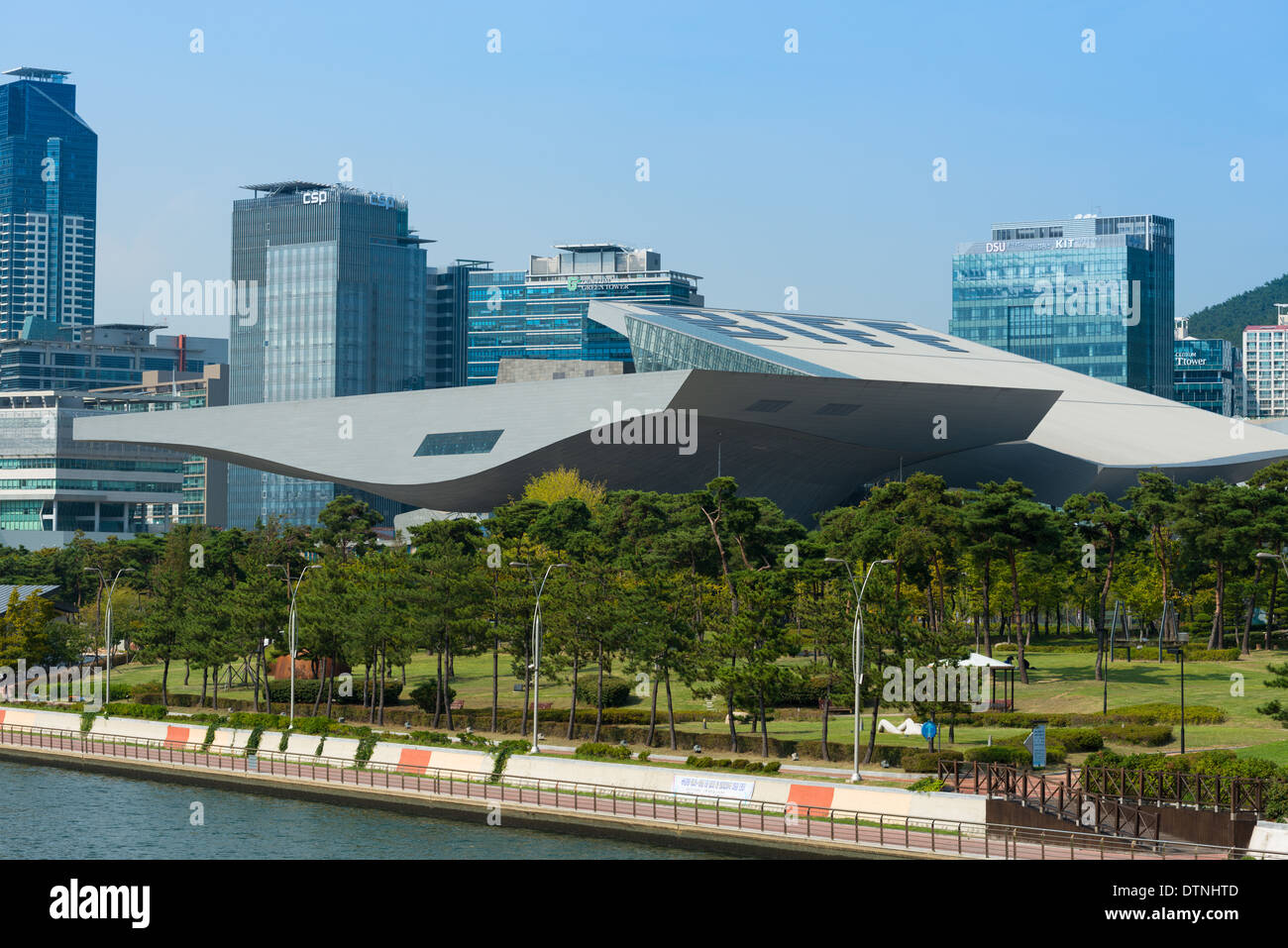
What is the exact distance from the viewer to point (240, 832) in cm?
4525

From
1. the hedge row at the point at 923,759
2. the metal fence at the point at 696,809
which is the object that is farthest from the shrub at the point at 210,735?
the hedge row at the point at 923,759

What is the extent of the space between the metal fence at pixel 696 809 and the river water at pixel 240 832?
4.20 feet

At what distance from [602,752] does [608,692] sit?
1175 cm

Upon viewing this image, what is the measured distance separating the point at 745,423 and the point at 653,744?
1856 inches

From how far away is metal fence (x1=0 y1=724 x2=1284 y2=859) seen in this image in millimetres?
37125

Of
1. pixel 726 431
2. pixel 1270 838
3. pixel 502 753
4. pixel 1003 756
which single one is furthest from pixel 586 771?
pixel 726 431

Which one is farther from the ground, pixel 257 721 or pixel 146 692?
pixel 257 721

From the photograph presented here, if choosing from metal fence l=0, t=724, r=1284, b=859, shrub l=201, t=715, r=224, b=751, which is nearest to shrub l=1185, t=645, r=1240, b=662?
metal fence l=0, t=724, r=1284, b=859

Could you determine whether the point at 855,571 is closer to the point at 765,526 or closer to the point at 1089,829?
the point at 765,526

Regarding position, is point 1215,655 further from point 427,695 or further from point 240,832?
point 240,832

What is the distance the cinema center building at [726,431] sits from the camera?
99938 mm

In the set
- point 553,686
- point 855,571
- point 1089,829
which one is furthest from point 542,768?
point 855,571

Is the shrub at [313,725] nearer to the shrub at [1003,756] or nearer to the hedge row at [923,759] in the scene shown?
the hedge row at [923,759]

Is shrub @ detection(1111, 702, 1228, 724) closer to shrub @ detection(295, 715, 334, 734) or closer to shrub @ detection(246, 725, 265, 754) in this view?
shrub @ detection(295, 715, 334, 734)
